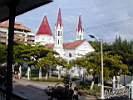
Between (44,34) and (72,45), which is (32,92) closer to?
(72,45)

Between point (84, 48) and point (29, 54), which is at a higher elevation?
point (84, 48)

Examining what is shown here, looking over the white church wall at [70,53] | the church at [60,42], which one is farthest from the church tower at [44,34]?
the white church wall at [70,53]

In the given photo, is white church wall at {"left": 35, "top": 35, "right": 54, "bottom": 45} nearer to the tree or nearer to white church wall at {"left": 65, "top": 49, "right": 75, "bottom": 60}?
white church wall at {"left": 65, "top": 49, "right": 75, "bottom": 60}

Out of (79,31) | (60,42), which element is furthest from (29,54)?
(79,31)

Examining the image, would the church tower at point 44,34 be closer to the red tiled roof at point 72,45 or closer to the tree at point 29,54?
the red tiled roof at point 72,45

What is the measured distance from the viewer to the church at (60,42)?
290 ft

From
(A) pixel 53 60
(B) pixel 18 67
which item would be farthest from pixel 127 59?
(B) pixel 18 67

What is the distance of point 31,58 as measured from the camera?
204 feet

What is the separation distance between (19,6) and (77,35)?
346 feet

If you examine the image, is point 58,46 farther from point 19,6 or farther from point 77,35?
point 19,6

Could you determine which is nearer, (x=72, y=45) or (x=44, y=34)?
(x=72, y=45)

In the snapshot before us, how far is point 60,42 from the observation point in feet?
295

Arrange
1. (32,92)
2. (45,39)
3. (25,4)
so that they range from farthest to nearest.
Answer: (45,39)
(32,92)
(25,4)

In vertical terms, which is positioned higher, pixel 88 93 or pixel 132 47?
pixel 132 47
